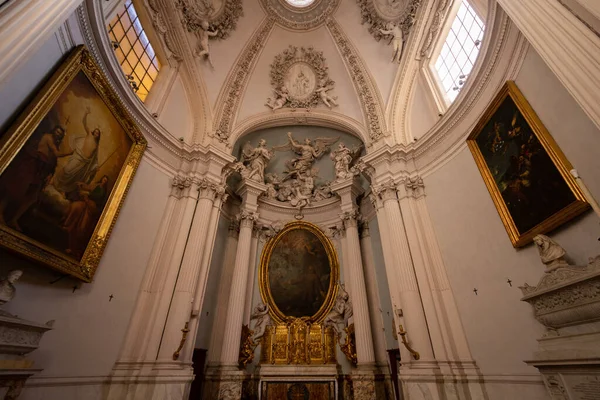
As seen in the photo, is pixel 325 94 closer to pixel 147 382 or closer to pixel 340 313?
pixel 340 313

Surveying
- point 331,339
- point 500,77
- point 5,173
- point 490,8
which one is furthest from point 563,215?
point 5,173

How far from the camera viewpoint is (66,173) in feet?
15.6

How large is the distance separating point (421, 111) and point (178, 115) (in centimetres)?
707

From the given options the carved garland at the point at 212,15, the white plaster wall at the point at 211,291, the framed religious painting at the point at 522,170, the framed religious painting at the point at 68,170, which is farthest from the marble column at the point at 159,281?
the framed religious painting at the point at 522,170

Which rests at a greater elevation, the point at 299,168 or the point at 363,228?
the point at 299,168

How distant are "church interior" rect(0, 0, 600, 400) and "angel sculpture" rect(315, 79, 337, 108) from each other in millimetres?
75

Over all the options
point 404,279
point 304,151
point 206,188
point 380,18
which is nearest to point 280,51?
point 380,18

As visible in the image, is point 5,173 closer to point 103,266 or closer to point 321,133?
point 103,266

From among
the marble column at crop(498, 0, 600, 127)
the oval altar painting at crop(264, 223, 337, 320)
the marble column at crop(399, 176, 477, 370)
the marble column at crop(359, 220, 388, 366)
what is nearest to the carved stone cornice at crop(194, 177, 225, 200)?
the oval altar painting at crop(264, 223, 337, 320)

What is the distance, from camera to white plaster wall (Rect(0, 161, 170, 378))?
14.3ft

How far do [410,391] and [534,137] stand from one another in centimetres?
518

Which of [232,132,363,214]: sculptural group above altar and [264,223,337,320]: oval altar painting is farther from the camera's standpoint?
[232,132,363,214]: sculptural group above altar

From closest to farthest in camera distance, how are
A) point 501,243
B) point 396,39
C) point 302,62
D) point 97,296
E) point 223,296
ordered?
point 501,243 < point 97,296 < point 223,296 < point 396,39 < point 302,62

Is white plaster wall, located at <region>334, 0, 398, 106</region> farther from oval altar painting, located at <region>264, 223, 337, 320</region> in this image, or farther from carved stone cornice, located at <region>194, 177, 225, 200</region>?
carved stone cornice, located at <region>194, 177, 225, 200</region>
